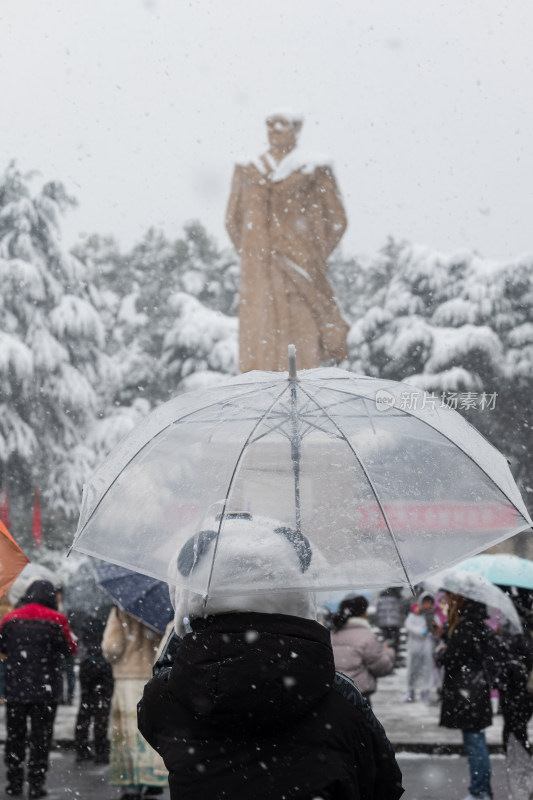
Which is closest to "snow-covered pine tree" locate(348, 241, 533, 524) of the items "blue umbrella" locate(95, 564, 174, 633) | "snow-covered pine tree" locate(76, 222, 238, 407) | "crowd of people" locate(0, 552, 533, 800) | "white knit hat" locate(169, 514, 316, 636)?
"snow-covered pine tree" locate(76, 222, 238, 407)

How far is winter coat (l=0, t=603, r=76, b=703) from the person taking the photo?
24.4ft

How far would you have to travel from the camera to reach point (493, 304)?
2486 centimetres

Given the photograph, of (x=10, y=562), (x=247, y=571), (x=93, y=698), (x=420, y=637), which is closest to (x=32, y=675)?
(x=93, y=698)

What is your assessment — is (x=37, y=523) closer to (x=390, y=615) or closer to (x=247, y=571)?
(x=390, y=615)

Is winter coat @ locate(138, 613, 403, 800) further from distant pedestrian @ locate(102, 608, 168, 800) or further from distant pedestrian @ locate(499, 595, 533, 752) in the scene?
distant pedestrian @ locate(102, 608, 168, 800)

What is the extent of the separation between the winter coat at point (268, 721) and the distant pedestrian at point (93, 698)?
6.56 meters

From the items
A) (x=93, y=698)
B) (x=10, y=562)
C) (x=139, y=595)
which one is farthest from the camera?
(x=93, y=698)

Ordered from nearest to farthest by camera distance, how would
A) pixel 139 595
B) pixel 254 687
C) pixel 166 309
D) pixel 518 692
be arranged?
pixel 254 687, pixel 518 692, pixel 139 595, pixel 166 309

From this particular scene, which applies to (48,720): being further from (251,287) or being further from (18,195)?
(18,195)

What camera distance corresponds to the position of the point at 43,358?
73.1 feet

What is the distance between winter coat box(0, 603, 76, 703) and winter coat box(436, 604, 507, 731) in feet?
8.94

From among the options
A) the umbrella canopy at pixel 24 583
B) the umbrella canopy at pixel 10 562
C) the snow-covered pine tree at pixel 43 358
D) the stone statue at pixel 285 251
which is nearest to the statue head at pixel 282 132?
the stone statue at pixel 285 251

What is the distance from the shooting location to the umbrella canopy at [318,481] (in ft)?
9.89

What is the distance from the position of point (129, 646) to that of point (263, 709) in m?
5.00
